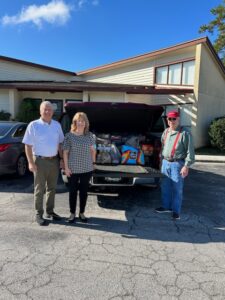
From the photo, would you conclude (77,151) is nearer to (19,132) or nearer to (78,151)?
(78,151)

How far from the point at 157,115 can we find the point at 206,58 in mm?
10138

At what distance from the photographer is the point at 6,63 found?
1691 cm

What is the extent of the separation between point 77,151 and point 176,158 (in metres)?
1.61

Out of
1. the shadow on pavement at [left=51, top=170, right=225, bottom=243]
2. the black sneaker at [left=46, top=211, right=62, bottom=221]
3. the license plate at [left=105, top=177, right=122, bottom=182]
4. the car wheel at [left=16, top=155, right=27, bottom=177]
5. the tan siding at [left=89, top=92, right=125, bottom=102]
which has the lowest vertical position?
the shadow on pavement at [left=51, top=170, right=225, bottom=243]

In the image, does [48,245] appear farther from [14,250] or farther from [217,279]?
[217,279]

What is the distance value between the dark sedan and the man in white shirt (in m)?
2.56

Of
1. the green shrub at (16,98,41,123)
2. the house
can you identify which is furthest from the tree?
the green shrub at (16,98,41,123)

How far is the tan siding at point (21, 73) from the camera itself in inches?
667

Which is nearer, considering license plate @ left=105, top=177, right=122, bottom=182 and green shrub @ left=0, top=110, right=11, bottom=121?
license plate @ left=105, top=177, right=122, bottom=182

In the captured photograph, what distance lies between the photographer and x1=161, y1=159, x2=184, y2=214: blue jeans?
4266mm

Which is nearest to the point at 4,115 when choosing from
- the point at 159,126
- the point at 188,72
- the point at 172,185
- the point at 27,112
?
the point at 27,112

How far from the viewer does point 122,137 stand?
5.72 m

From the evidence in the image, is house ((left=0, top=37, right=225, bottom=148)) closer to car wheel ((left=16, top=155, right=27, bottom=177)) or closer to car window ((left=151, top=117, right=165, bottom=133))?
car wheel ((left=16, top=155, right=27, bottom=177))

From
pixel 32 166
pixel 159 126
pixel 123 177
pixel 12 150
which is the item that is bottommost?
pixel 123 177
